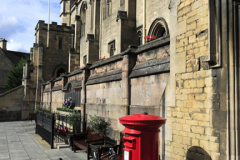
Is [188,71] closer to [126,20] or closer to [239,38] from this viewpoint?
[239,38]

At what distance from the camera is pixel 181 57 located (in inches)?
222

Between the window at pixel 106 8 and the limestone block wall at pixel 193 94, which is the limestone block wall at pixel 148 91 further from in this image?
the window at pixel 106 8

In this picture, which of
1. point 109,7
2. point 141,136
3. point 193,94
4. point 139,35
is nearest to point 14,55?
point 109,7

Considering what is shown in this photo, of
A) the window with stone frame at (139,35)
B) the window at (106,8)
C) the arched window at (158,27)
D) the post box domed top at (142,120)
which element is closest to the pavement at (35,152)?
the post box domed top at (142,120)

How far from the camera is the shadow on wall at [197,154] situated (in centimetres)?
484

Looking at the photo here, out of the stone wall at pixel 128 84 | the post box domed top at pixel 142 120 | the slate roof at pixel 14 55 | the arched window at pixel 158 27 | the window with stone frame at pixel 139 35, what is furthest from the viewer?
the slate roof at pixel 14 55

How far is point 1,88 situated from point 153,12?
131ft

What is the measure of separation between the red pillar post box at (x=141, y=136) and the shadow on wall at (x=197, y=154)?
115 centimetres

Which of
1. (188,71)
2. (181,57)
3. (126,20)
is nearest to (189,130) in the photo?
(188,71)

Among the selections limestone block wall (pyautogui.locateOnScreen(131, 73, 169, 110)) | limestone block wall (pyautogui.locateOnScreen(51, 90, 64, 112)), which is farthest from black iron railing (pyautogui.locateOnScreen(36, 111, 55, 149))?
limestone block wall (pyautogui.locateOnScreen(51, 90, 64, 112))

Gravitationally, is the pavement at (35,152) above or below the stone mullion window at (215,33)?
below

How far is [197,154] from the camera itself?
5055 millimetres

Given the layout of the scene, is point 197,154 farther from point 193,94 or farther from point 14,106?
point 14,106

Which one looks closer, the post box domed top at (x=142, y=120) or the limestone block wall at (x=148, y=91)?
the post box domed top at (x=142, y=120)
